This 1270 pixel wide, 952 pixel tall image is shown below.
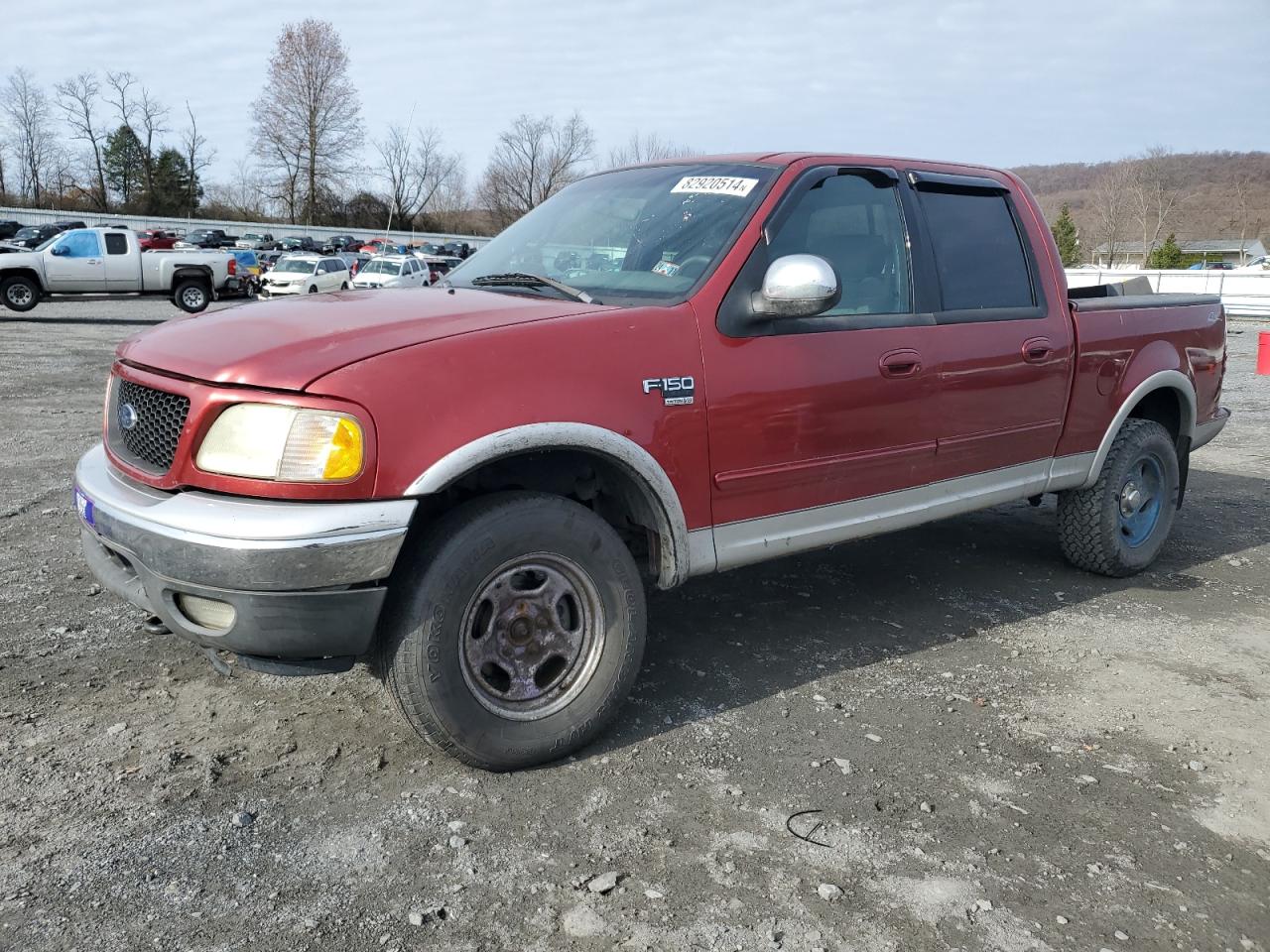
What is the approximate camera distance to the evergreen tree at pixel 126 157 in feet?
251

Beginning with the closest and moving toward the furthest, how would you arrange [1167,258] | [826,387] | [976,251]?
[826,387], [976,251], [1167,258]

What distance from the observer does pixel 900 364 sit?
3.78 metres

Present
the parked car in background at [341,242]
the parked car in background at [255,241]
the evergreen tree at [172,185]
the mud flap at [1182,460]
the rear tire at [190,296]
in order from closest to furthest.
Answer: the mud flap at [1182,460] → the rear tire at [190,296] → the parked car in background at [255,241] → the parked car in background at [341,242] → the evergreen tree at [172,185]

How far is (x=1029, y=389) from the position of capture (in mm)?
4348

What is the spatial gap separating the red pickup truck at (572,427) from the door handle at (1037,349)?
0.04 ft

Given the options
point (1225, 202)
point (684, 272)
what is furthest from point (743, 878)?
point (1225, 202)

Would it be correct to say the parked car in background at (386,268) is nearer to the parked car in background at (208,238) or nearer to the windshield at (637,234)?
the parked car in background at (208,238)

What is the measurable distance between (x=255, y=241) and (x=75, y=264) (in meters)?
42.9

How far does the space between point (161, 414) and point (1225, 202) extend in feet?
507

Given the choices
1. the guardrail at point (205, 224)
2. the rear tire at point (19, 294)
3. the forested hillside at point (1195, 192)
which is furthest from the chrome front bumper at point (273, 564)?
the forested hillside at point (1195, 192)

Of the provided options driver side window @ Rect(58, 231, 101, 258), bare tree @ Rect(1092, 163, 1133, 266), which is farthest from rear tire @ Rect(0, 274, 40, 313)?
bare tree @ Rect(1092, 163, 1133, 266)

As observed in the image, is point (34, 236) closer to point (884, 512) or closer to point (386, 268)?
point (386, 268)

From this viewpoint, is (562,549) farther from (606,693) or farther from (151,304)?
(151,304)

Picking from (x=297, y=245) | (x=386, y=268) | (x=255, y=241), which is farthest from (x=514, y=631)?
(x=255, y=241)
